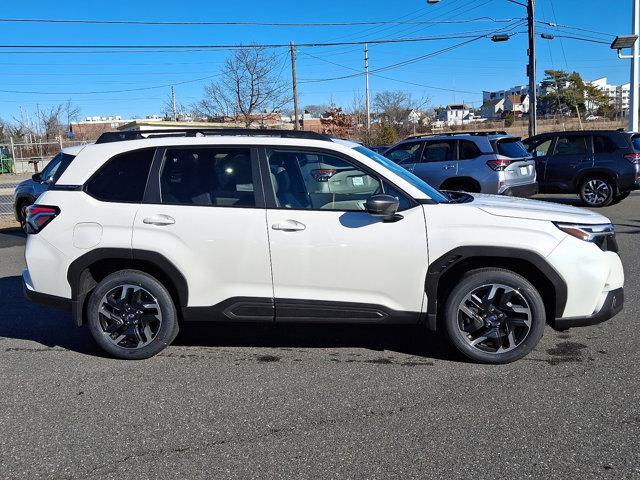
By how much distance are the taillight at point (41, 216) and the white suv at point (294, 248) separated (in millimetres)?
11

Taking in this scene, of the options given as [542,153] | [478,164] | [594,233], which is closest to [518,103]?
[542,153]

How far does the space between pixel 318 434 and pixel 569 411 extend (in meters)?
1.59

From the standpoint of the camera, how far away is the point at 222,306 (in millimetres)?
4551

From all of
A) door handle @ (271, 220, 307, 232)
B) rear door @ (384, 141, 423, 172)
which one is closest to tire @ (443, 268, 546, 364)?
door handle @ (271, 220, 307, 232)

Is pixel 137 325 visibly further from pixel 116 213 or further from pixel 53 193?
pixel 53 193

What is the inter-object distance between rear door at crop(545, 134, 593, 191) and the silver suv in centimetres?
194

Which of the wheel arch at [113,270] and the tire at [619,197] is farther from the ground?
the wheel arch at [113,270]

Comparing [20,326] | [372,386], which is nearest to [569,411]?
[372,386]

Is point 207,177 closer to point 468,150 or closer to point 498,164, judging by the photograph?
point 498,164

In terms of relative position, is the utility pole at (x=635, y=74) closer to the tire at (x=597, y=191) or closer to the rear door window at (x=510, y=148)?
the tire at (x=597, y=191)

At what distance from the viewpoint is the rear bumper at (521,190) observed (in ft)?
37.5

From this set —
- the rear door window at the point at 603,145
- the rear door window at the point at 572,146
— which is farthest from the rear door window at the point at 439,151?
the rear door window at the point at 603,145

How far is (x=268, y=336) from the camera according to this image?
5.30m

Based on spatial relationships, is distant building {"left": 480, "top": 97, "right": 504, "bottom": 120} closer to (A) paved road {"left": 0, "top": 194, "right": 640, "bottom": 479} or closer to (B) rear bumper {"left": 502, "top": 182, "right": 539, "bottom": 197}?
(B) rear bumper {"left": 502, "top": 182, "right": 539, "bottom": 197}
